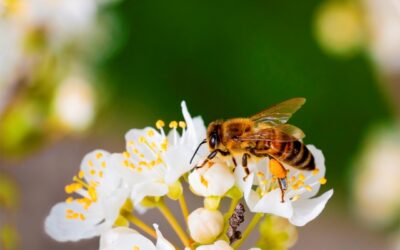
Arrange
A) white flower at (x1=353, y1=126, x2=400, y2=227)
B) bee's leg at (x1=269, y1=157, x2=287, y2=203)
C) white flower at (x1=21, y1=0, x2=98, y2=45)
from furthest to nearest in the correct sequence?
white flower at (x1=353, y1=126, x2=400, y2=227) < white flower at (x1=21, y1=0, x2=98, y2=45) < bee's leg at (x1=269, y1=157, x2=287, y2=203)

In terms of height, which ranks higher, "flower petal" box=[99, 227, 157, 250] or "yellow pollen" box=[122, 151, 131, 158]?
"yellow pollen" box=[122, 151, 131, 158]

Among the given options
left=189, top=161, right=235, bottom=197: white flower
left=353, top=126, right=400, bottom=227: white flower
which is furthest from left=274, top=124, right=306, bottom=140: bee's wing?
left=353, top=126, right=400, bottom=227: white flower

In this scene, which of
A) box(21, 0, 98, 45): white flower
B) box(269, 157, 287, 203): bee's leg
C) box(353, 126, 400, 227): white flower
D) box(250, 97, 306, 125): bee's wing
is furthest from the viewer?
box(353, 126, 400, 227): white flower

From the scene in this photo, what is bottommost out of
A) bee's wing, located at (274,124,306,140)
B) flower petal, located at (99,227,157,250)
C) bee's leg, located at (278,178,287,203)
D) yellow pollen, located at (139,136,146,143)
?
bee's leg, located at (278,178,287,203)

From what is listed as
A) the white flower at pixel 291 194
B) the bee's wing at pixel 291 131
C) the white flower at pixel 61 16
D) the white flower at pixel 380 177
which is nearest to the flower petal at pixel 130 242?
the white flower at pixel 291 194

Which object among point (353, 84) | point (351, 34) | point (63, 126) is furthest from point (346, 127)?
point (63, 126)

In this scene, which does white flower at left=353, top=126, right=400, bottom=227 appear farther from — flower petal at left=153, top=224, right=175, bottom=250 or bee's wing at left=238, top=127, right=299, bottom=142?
flower petal at left=153, top=224, right=175, bottom=250
